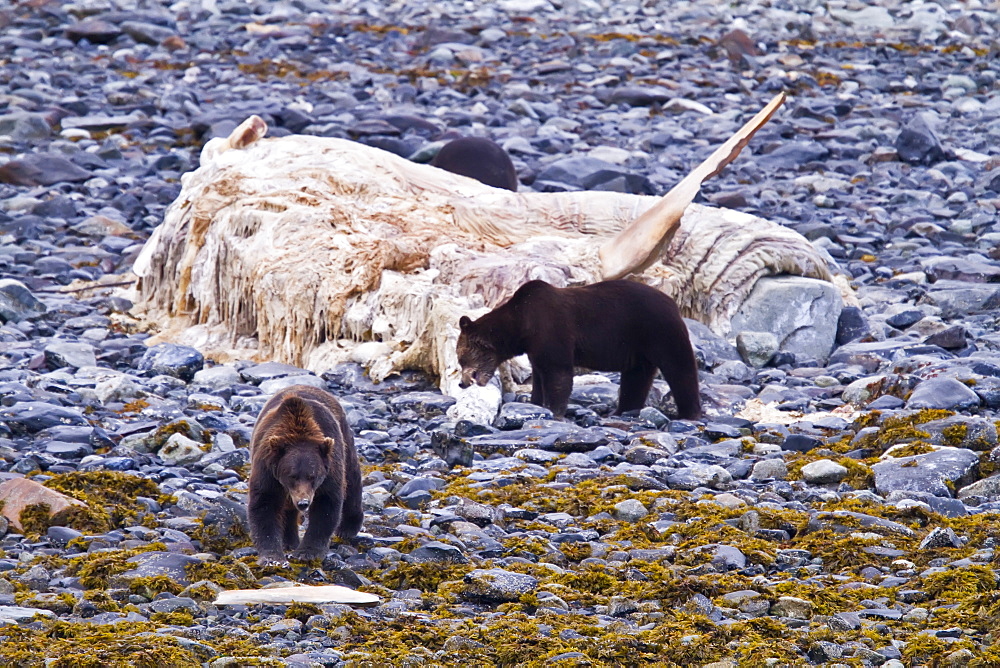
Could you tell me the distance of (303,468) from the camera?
5.95 metres

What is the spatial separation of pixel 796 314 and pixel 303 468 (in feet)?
19.8

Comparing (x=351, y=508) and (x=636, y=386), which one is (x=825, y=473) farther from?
(x=351, y=508)

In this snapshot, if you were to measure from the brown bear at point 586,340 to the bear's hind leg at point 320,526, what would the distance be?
320 cm

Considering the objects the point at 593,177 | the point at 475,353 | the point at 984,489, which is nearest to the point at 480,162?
the point at 593,177

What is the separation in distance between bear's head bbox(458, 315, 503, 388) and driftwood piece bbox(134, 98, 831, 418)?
341 mm

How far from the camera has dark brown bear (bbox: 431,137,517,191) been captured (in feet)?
44.4

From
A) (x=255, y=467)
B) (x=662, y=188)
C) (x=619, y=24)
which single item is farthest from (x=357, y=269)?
(x=619, y=24)

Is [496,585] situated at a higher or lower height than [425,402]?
higher

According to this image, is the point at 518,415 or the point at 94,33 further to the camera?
the point at 94,33

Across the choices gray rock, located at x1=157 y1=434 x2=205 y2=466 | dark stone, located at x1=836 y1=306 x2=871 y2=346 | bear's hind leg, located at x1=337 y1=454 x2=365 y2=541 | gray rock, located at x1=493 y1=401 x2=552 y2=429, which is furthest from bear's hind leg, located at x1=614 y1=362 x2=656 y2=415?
bear's hind leg, located at x1=337 y1=454 x2=365 y2=541

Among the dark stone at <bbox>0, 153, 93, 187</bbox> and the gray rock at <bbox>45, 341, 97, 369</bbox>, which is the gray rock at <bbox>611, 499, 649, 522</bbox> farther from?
the dark stone at <bbox>0, 153, 93, 187</bbox>

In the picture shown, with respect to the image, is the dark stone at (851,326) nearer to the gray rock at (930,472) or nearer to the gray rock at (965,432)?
the gray rock at (965,432)

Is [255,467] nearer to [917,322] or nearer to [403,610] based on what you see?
[403,610]

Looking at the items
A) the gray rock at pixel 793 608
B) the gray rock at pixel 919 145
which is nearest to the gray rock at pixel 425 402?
the gray rock at pixel 793 608
